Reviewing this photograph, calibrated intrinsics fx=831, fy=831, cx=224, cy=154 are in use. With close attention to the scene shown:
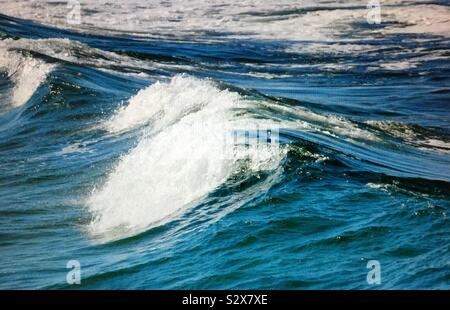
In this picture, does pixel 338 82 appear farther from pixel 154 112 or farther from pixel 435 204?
pixel 435 204

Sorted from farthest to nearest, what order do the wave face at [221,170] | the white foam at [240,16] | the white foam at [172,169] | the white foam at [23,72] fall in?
1. the white foam at [240,16]
2. the white foam at [23,72]
3. the white foam at [172,169]
4. the wave face at [221,170]

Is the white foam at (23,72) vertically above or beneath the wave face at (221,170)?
above

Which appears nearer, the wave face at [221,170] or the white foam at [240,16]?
the wave face at [221,170]

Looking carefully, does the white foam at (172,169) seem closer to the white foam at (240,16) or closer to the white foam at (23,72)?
the white foam at (23,72)

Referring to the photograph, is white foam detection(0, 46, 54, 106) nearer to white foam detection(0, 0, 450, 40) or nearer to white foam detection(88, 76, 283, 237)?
white foam detection(88, 76, 283, 237)

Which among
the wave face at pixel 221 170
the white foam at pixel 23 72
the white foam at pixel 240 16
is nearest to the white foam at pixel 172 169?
the wave face at pixel 221 170

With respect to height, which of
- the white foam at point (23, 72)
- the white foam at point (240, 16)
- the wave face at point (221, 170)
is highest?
the white foam at point (240, 16)
